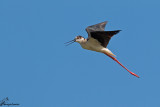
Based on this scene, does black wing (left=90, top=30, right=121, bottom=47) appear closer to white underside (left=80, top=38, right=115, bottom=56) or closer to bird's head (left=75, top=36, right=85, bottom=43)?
white underside (left=80, top=38, right=115, bottom=56)

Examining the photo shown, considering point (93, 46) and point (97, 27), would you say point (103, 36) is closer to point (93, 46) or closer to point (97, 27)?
point (93, 46)

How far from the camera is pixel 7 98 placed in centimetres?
658

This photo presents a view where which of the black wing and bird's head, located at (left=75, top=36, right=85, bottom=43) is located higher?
bird's head, located at (left=75, top=36, right=85, bottom=43)

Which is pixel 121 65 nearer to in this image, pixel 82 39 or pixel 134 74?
pixel 134 74

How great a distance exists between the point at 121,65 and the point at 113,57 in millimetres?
513

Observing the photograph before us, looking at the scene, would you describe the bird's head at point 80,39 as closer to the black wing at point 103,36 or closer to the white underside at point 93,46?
the white underside at point 93,46

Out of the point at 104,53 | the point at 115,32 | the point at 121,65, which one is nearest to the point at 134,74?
the point at 121,65

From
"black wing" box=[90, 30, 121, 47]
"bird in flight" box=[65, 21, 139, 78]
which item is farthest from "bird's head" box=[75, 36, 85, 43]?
"black wing" box=[90, 30, 121, 47]

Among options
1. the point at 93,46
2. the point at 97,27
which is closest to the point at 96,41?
the point at 93,46

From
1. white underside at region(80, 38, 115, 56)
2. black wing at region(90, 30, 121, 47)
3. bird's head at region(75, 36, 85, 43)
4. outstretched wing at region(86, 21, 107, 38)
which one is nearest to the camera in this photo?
black wing at region(90, 30, 121, 47)

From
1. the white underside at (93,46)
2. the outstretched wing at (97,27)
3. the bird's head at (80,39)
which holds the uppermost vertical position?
the outstretched wing at (97,27)

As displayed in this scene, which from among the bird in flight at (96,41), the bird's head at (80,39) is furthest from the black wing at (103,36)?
the bird's head at (80,39)

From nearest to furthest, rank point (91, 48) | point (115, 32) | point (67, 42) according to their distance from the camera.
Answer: point (115, 32), point (91, 48), point (67, 42)

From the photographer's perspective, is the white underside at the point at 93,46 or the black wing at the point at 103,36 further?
the white underside at the point at 93,46
